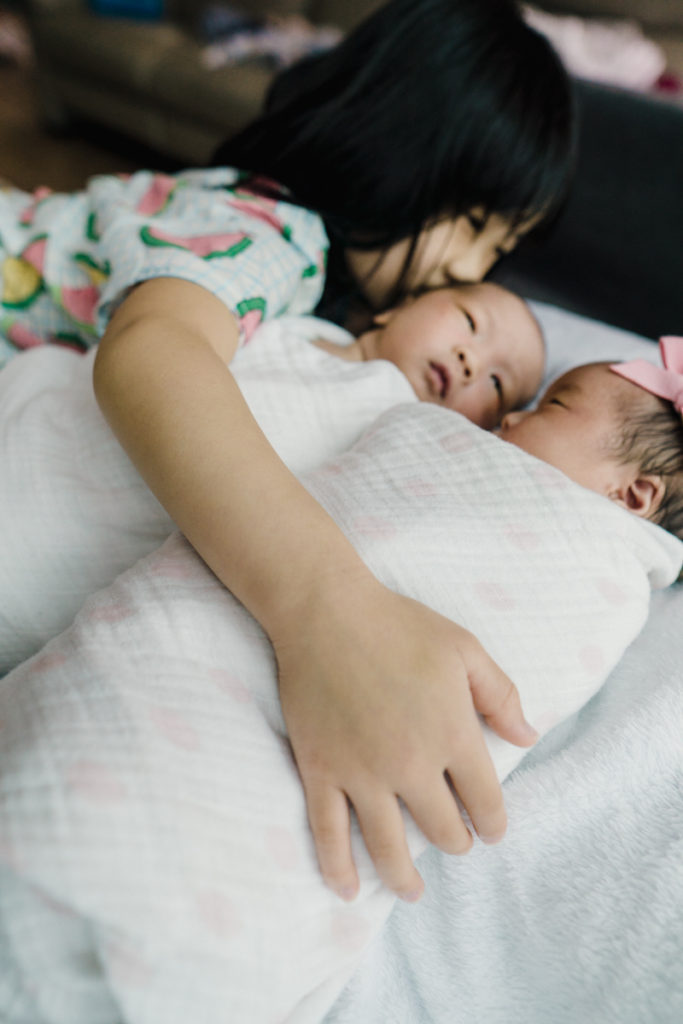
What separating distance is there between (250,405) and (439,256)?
1.55 feet

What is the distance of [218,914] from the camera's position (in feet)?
1.27

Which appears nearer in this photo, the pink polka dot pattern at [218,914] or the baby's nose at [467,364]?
the pink polka dot pattern at [218,914]

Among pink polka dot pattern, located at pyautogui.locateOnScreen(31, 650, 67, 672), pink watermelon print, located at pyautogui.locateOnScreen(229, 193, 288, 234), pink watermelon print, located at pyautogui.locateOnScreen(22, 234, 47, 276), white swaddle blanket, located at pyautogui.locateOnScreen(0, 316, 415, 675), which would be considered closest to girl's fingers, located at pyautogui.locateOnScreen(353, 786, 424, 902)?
pink polka dot pattern, located at pyautogui.locateOnScreen(31, 650, 67, 672)


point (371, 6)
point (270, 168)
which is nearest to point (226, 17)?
point (371, 6)

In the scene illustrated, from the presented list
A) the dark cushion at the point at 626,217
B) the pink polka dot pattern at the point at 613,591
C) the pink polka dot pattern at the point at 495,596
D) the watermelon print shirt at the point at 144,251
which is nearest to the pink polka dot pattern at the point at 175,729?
the pink polka dot pattern at the point at 495,596

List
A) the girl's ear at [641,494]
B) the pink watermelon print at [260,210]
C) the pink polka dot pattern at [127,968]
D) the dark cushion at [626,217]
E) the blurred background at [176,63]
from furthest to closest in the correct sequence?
the blurred background at [176,63]
the dark cushion at [626,217]
the pink watermelon print at [260,210]
the girl's ear at [641,494]
the pink polka dot pattern at [127,968]

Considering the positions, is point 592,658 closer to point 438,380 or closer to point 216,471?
point 216,471

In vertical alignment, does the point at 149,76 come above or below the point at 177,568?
below

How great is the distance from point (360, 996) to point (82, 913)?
8.8 inches

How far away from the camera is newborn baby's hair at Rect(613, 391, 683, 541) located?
0.72m

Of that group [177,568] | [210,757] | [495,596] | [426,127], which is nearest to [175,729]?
[210,757]

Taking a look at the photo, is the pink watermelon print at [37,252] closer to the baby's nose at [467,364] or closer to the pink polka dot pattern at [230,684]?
the baby's nose at [467,364]

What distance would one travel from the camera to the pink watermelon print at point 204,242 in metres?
0.75

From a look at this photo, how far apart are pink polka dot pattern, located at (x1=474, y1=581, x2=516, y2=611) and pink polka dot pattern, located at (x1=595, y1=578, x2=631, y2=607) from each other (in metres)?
0.08
